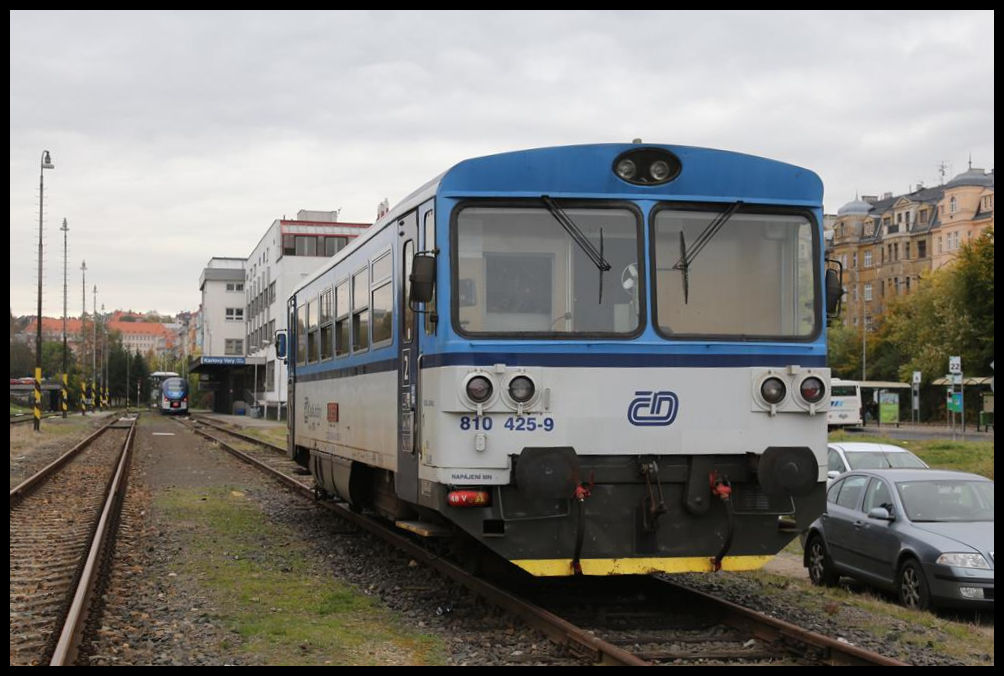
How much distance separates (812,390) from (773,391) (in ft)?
0.96

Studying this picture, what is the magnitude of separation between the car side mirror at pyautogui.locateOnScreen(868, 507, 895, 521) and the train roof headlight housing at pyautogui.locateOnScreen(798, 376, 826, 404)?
3.35m

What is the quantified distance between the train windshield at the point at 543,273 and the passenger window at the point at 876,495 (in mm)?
4805

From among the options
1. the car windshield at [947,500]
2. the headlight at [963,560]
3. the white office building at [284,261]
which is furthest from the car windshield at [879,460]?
the white office building at [284,261]

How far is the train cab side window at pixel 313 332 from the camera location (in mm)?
13739

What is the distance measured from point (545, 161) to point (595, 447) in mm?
1997

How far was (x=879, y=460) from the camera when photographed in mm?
16891

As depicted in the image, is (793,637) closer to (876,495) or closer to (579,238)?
(579,238)

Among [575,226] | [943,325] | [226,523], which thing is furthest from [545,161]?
[943,325]

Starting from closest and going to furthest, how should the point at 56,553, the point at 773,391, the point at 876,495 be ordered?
the point at 773,391
the point at 876,495
the point at 56,553

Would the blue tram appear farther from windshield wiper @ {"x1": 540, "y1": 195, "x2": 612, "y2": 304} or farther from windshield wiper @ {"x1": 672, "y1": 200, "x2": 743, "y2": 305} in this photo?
windshield wiper @ {"x1": 672, "y1": 200, "x2": 743, "y2": 305}

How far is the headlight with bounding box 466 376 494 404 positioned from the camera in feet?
26.2

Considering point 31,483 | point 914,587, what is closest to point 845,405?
point 31,483

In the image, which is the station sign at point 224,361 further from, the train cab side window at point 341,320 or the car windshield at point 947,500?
the car windshield at point 947,500

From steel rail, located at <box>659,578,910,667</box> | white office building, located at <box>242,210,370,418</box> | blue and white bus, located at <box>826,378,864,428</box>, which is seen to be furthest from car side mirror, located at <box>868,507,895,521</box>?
white office building, located at <box>242,210,370,418</box>
